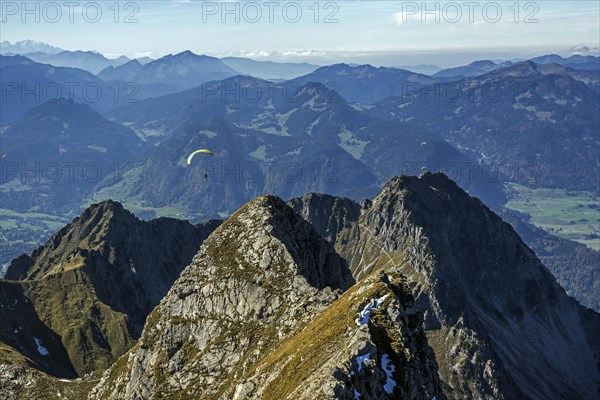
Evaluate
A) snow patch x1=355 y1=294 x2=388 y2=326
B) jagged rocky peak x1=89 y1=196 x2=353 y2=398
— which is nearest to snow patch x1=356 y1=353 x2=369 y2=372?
snow patch x1=355 y1=294 x2=388 y2=326

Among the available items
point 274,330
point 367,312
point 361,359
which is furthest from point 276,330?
point 361,359

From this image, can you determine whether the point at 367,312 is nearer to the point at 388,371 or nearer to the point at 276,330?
the point at 388,371

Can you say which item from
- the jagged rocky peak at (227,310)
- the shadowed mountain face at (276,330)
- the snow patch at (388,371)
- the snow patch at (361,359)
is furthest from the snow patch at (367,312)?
the jagged rocky peak at (227,310)

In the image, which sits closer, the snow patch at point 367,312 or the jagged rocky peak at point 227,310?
the snow patch at point 367,312

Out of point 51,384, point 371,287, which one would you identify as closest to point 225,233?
point 371,287

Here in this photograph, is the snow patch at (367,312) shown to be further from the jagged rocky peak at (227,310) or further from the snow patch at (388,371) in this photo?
the jagged rocky peak at (227,310)

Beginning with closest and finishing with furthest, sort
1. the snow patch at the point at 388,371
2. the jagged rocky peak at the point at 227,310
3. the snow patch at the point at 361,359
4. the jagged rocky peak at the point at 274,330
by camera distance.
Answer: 1. the snow patch at the point at 361,359
2. the snow patch at the point at 388,371
3. the jagged rocky peak at the point at 274,330
4. the jagged rocky peak at the point at 227,310

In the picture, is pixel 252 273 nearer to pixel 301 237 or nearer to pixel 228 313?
pixel 228 313

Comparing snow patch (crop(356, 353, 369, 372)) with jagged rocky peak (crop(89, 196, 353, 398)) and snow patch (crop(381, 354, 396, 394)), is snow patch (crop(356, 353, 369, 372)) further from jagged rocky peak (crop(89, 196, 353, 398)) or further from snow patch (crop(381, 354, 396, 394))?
jagged rocky peak (crop(89, 196, 353, 398))
